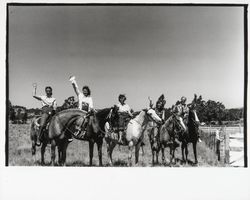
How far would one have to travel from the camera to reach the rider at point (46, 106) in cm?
347

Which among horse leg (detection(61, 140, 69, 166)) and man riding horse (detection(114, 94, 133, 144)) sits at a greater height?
man riding horse (detection(114, 94, 133, 144))

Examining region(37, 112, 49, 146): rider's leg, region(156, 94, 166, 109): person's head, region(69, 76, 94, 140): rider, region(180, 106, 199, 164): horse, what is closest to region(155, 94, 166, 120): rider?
region(156, 94, 166, 109): person's head

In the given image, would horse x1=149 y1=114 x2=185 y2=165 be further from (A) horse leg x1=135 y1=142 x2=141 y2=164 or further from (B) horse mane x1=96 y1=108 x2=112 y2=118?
(B) horse mane x1=96 y1=108 x2=112 y2=118

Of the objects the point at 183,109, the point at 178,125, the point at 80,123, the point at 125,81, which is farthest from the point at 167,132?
the point at 80,123

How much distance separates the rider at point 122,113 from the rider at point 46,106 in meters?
0.50

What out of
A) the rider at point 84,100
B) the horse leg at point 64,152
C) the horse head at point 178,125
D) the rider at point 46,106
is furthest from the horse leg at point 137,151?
the rider at point 46,106

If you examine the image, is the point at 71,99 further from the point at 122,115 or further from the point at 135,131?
the point at 135,131

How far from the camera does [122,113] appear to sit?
11.5 ft

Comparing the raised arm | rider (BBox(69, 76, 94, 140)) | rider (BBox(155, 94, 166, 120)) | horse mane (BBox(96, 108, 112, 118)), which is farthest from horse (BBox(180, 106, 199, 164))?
the raised arm

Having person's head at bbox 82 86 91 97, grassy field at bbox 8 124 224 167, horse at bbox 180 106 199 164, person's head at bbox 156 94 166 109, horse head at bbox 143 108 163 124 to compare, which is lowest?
grassy field at bbox 8 124 224 167

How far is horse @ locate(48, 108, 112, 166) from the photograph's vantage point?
3488 mm
